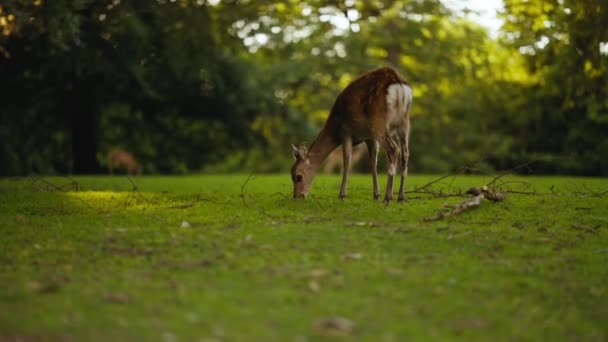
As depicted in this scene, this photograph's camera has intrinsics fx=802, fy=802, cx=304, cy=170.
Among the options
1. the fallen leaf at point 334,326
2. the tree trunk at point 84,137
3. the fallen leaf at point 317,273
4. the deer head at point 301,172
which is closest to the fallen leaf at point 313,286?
the fallen leaf at point 317,273

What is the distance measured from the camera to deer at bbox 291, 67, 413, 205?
10.3m

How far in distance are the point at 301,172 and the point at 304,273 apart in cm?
514

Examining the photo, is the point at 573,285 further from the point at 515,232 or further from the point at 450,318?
the point at 515,232

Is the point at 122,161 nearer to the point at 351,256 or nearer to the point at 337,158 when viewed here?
the point at 337,158

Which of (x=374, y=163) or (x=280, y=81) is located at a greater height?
(x=280, y=81)

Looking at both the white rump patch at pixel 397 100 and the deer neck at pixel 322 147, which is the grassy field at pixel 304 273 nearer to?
the white rump patch at pixel 397 100

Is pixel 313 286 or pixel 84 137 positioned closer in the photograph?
pixel 313 286

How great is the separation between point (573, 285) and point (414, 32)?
26422mm

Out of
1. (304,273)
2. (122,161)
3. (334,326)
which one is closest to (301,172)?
(304,273)

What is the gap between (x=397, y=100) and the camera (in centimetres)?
1033

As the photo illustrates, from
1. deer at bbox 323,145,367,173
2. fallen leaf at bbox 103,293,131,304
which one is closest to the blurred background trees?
deer at bbox 323,145,367,173

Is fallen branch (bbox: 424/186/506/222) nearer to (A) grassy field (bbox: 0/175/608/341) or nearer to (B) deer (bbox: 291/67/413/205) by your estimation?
(A) grassy field (bbox: 0/175/608/341)

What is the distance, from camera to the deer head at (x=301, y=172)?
11211 millimetres

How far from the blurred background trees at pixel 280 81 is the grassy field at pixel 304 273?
841 cm
